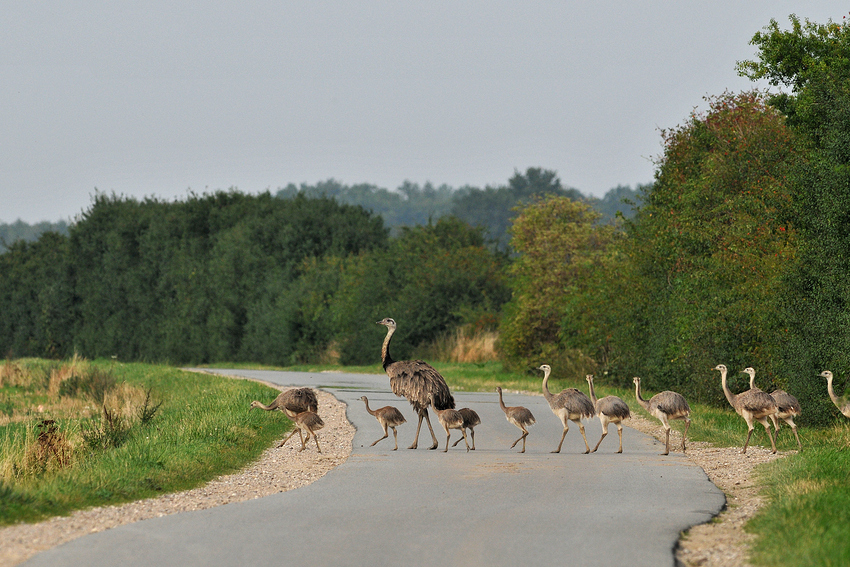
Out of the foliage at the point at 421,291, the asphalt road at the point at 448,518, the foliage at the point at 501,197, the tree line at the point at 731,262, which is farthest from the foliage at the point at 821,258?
the foliage at the point at 501,197

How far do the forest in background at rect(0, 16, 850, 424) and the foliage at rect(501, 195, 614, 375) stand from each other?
9 centimetres

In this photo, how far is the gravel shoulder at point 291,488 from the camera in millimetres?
8336

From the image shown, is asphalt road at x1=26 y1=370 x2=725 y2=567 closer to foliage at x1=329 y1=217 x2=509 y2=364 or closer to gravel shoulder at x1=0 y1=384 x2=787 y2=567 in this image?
gravel shoulder at x1=0 y1=384 x2=787 y2=567

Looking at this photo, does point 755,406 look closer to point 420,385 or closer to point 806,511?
point 420,385

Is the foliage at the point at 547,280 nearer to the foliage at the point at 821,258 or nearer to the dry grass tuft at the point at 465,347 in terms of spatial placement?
the dry grass tuft at the point at 465,347

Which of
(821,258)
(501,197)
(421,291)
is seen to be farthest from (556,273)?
(501,197)

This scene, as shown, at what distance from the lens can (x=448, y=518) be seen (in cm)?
965

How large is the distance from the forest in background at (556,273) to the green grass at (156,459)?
418 inches

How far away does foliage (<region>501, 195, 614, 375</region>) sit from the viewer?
3628 cm

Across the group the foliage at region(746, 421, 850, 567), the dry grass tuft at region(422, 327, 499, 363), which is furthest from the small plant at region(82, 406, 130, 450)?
the dry grass tuft at region(422, 327, 499, 363)

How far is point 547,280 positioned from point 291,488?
88.1 feet

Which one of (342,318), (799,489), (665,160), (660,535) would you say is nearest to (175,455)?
(660,535)

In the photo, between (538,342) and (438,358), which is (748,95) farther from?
(438,358)

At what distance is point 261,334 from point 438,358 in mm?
17469
